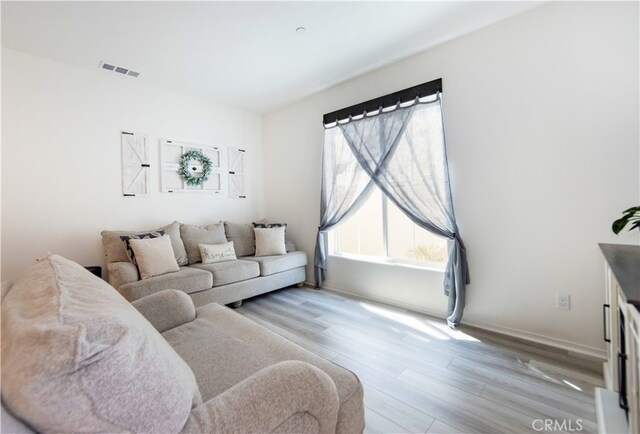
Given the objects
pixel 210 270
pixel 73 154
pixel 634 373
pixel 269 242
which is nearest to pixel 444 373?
pixel 634 373

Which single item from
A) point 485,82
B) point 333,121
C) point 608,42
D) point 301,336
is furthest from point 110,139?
point 608,42

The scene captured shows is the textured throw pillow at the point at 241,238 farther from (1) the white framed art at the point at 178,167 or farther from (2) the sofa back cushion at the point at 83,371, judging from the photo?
(2) the sofa back cushion at the point at 83,371

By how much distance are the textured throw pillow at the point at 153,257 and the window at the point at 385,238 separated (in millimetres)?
1956

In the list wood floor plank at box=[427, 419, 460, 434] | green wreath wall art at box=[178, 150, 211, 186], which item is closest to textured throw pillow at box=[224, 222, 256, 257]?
green wreath wall art at box=[178, 150, 211, 186]

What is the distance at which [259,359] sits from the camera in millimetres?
1238

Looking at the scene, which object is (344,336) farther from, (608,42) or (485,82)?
(608,42)

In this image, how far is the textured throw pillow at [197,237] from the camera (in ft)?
11.1

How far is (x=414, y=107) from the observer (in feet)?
9.07

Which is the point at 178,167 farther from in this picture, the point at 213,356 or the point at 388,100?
the point at 213,356

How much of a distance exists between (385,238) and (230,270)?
1791mm

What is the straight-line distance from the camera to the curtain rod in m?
2.67

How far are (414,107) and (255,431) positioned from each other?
2830 mm

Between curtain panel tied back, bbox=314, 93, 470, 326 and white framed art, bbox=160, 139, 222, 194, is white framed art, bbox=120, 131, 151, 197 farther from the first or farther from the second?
curtain panel tied back, bbox=314, 93, 470, 326

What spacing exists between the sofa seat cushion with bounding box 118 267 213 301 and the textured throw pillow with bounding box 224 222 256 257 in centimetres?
81
